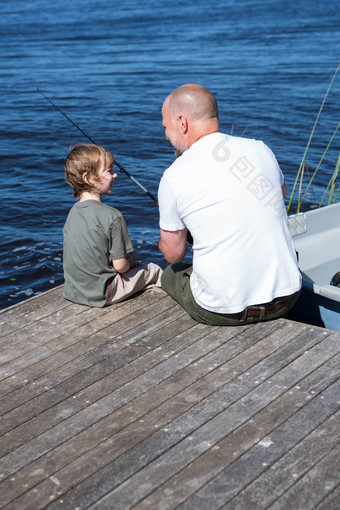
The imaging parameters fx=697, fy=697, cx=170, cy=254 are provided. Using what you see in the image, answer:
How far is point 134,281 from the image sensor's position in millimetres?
4496

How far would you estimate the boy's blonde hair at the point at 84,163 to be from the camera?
4180 mm

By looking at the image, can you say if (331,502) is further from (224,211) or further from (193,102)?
(193,102)

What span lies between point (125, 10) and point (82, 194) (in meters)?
23.8

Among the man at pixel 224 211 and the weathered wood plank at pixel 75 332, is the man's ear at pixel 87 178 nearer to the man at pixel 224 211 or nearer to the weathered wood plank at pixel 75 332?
the man at pixel 224 211

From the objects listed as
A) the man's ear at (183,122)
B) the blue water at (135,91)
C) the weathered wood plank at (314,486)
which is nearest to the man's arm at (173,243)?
the man's ear at (183,122)

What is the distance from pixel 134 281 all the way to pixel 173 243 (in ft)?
2.21

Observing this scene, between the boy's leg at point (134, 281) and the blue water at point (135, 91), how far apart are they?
238 centimetres

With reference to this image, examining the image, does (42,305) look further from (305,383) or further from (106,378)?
(305,383)

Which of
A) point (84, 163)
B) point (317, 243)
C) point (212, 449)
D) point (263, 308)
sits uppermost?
point (84, 163)

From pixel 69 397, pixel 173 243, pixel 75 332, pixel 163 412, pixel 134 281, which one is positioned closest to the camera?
pixel 163 412

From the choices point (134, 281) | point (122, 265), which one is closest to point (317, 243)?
point (134, 281)

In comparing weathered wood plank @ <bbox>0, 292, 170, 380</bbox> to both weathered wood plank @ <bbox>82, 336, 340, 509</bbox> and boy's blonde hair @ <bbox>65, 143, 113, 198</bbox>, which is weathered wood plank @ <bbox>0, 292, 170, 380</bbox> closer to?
boy's blonde hair @ <bbox>65, 143, 113, 198</bbox>

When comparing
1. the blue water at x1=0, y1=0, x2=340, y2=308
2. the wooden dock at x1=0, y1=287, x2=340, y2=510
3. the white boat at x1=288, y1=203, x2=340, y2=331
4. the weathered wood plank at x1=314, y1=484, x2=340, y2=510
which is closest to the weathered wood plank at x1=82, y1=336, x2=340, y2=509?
the wooden dock at x1=0, y1=287, x2=340, y2=510

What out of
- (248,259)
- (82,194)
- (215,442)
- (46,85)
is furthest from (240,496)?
(46,85)
